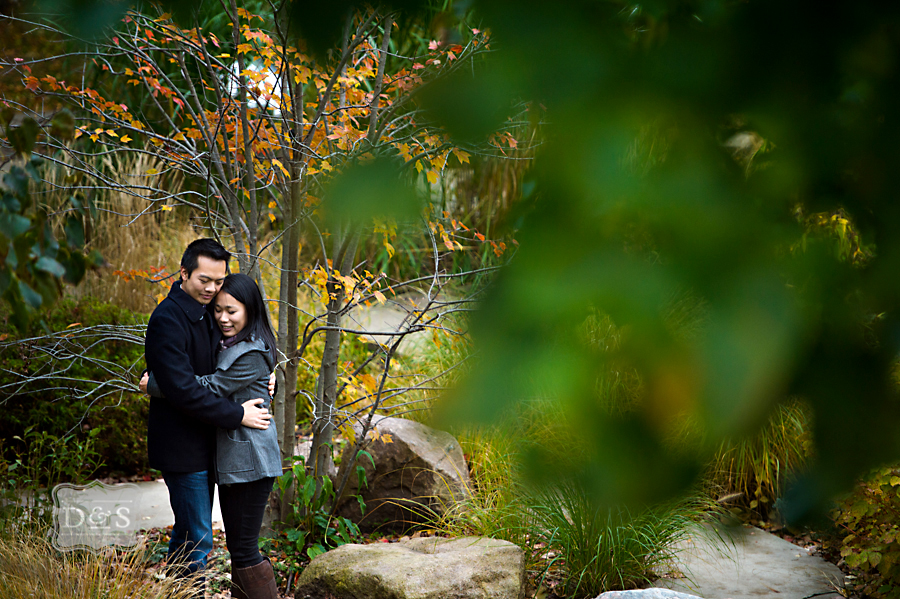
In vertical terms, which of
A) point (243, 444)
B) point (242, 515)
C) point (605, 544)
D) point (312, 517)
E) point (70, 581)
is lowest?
point (605, 544)

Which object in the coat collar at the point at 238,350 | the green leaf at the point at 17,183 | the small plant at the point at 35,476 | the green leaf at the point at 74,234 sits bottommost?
the small plant at the point at 35,476

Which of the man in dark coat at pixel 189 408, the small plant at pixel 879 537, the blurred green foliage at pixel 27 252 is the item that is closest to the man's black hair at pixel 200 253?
the man in dark coat at pixel 189 408

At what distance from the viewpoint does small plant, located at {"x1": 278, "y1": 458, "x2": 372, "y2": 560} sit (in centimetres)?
366

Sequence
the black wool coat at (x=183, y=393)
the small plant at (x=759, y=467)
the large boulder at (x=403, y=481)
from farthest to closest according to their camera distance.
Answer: the small plant at (x=759, y=467) < the large boulder at (x=403, y=481) < the black wool coat at (x=183, y=393)

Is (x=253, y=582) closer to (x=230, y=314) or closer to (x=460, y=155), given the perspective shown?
(x=230, y=314)

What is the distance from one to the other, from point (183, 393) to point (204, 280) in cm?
49

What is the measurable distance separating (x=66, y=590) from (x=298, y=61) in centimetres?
243

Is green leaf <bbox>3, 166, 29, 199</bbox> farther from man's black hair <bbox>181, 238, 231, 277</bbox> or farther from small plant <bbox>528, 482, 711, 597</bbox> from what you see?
small plant <bbox>528, 482, 711, 597</bbox>

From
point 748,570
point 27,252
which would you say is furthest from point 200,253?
point 748,570

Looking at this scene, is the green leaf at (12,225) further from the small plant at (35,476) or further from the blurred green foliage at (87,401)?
the blurred green foliage at (87,401)

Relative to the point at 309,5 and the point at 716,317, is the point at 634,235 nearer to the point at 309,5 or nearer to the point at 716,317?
the point at 716,317

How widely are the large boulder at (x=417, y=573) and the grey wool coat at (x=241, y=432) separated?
62 cm

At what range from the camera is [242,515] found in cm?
288

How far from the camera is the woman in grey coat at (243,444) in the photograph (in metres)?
2.84
